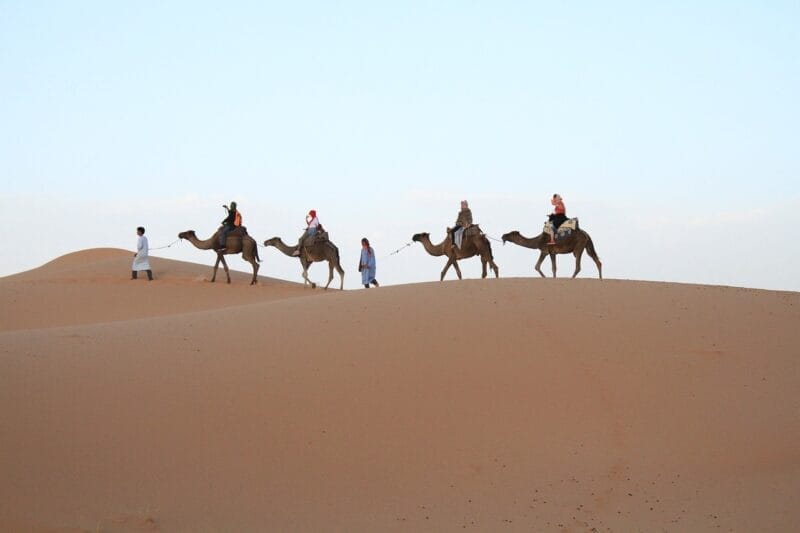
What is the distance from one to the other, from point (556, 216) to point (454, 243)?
250cm

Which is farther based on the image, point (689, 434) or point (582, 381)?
point (582, 381)

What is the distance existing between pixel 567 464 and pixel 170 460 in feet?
13.4

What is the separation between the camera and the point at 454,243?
2317 cm

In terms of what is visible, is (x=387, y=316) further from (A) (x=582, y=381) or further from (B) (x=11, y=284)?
(B) (x=11, y=284)

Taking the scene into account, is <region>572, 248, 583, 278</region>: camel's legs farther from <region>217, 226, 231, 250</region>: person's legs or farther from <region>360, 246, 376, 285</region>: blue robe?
<region>217, 226, 231, 250</region>: person's legs

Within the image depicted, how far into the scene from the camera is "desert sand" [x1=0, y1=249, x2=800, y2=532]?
915 cm

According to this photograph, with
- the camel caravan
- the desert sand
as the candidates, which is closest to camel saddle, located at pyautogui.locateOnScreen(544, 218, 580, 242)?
the camel caravan

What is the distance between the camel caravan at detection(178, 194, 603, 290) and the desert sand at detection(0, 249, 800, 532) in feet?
23.6

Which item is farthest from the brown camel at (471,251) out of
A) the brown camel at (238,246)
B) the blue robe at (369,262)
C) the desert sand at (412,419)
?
the desert sand at (412,419)

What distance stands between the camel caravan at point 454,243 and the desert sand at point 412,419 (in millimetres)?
7202

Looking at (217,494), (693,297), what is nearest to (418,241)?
(693,297)

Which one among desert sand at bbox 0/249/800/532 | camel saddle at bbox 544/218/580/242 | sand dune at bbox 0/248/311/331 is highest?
camel saddle at bbox 544/218/580/242

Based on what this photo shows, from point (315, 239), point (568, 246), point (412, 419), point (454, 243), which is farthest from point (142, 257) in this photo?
point (412, 419)

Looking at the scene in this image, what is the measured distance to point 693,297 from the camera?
16484 mm
